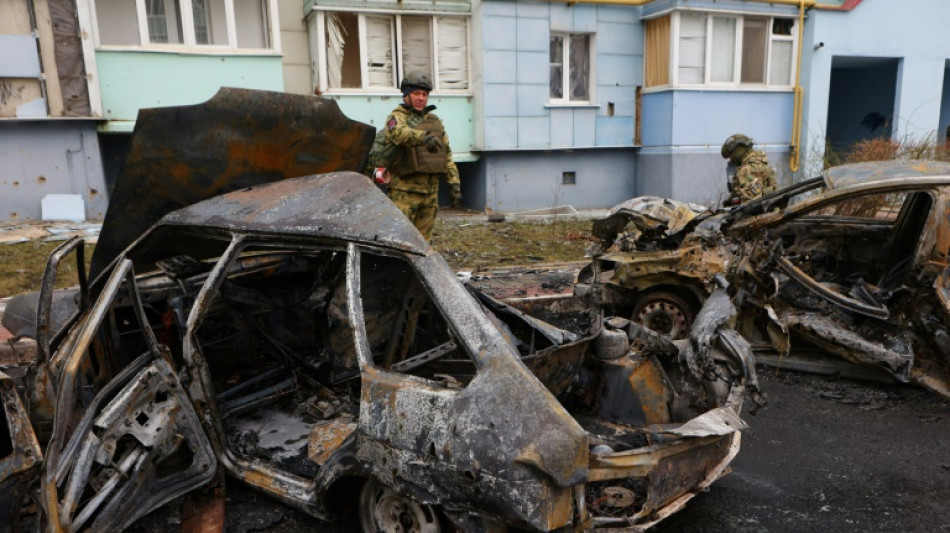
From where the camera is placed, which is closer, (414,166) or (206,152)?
(206,152)

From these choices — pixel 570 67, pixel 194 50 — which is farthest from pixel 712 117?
pixel 194 50

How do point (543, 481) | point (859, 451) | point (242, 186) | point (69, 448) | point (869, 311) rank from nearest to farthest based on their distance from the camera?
point (543, 481), point (69, 448), point (859, 451), point (242, 186), point (869, 311)

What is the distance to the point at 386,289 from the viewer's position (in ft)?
11.7

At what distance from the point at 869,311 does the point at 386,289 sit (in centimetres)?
364

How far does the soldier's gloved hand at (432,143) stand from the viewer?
255 inches

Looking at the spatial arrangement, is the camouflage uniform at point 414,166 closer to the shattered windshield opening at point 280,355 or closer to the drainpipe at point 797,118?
the shattered windshield opening at point 280,355

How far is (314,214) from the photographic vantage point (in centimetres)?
308

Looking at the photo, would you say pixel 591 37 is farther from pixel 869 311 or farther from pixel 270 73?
pixel 869 311

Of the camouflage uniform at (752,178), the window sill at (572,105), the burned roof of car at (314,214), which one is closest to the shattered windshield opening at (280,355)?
the burned roof of car at (314,214)

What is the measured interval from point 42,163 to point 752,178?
10438 millimetres

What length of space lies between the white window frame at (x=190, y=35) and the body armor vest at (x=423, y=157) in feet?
20.4

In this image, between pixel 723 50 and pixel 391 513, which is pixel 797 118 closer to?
pixel 723 50

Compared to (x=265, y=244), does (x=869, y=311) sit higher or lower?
lower

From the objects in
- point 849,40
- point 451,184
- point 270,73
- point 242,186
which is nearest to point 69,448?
point 242,186
